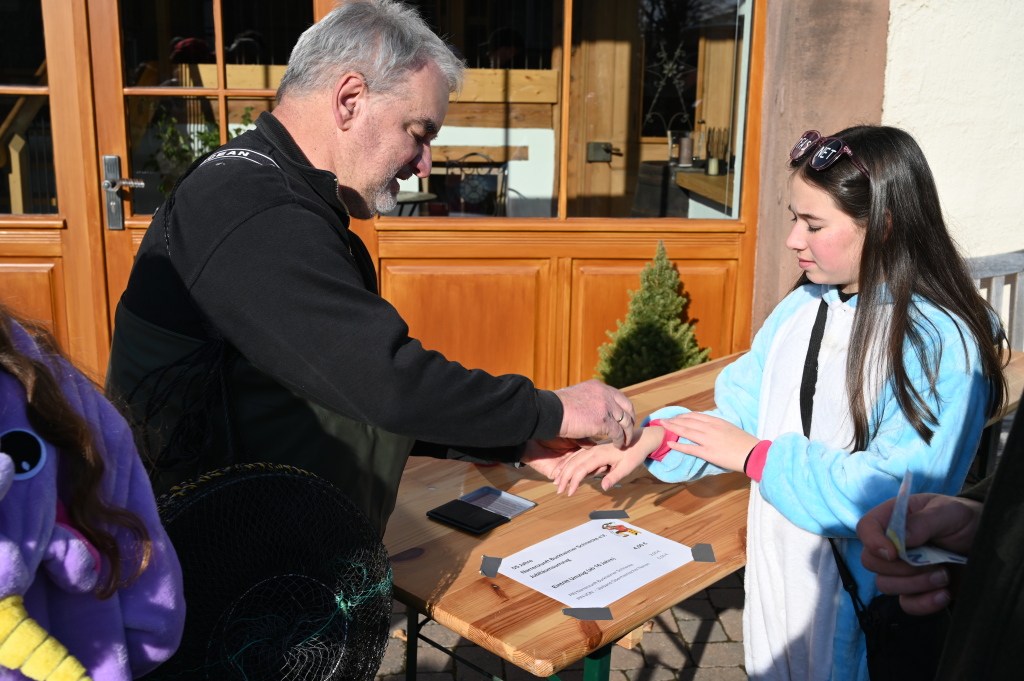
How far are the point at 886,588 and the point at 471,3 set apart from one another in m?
4.38

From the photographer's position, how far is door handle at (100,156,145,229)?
4648 mm

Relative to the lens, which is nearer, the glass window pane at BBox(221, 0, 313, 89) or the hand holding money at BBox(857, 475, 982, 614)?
the hand holding money at BBox(857, 475, 982, 614)

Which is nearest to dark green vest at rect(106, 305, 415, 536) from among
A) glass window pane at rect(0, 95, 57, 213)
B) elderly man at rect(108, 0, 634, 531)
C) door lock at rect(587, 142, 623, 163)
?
elderly man at rect(108, 0, 634, 531)

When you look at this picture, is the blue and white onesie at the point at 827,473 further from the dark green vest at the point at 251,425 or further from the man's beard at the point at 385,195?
the man's beard at the point at 385,195

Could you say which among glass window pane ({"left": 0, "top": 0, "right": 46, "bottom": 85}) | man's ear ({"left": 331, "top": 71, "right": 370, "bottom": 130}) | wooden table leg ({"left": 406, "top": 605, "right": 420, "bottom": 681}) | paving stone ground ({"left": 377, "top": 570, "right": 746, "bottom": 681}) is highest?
glass window pane ({"left": 0, "top": 0, "right": 46, "bottom": 85})

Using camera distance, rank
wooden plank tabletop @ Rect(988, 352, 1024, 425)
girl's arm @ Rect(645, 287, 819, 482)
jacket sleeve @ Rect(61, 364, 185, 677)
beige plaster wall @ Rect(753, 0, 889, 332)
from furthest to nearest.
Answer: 1. beige plaster wall @ Rect(753, 0, 889, 332)
2. wooden plank tabletop @ Rect(988, 352, 1024, 425)
3. girl's arm @ Rect(645, 287, 819, 482)
4. jacket sleeve @ Rect(61, 364, 185, 677)

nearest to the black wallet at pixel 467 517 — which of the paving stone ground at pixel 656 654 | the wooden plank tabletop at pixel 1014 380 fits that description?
the paving stone ground at pixel 656 654

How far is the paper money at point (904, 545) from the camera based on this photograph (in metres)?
1.05

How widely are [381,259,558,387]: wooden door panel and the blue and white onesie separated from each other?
2.97 meters

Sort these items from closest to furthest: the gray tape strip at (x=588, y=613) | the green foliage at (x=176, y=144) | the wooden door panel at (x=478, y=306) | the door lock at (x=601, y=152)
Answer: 1. the gray tape strip at (x=588, y=613)
2. the green foliage at (x=176, y=144)
3. the wooden door panel at (x=478, y=306)
4. the door lock at (x=601, y=152)

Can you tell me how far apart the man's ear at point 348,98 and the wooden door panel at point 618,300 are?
3223mm

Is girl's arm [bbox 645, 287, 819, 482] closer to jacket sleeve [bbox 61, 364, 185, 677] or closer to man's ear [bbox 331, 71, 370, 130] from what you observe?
man's ear [bbox 331, 71, 370, 130]

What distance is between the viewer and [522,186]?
5.14 metres

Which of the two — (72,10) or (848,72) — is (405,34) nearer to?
(848,72)
